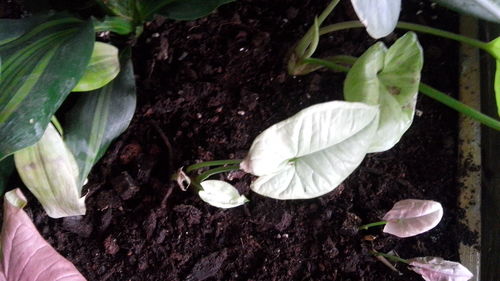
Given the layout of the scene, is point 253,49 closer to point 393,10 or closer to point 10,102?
point 393,10

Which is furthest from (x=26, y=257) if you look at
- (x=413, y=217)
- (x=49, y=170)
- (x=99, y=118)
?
(x=413, y=217)

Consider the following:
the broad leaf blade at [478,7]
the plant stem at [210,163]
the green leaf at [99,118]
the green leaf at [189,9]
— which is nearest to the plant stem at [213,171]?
the plant stem at [210,163]

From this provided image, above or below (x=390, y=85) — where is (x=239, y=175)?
below

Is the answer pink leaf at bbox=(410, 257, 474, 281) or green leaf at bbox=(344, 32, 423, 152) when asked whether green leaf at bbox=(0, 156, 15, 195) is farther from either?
pink leaf at bbox=(410, 257, 474, 281)

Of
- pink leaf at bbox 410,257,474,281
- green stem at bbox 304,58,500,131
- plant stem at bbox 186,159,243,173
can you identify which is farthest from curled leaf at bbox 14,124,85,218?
pink leaf at bbox 410,257,474,281

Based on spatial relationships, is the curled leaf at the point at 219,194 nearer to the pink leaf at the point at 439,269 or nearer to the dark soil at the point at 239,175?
the dark soil at the point at 239,175

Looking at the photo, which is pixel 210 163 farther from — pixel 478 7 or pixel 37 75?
pixel 478 7
